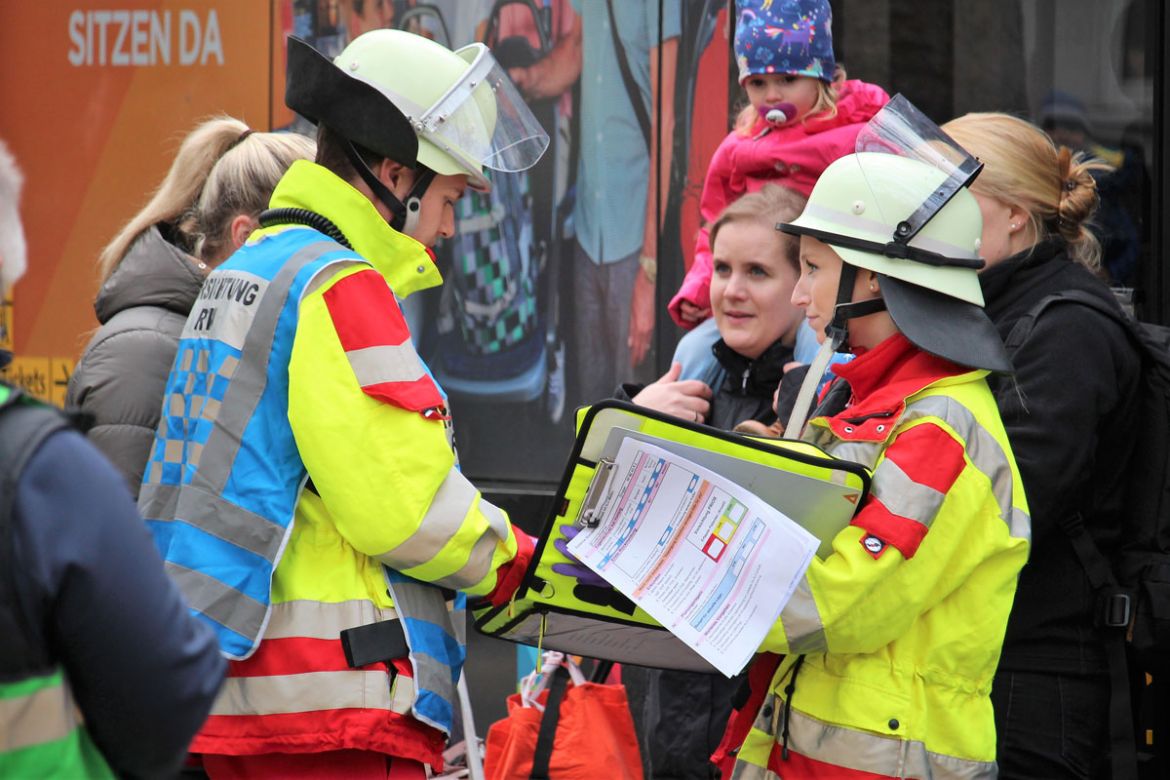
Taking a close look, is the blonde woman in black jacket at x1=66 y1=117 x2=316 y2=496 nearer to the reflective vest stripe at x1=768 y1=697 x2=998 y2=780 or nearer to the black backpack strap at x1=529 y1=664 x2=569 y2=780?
the black backpack strap at x1=529 y1=664 x2=569 y2=780

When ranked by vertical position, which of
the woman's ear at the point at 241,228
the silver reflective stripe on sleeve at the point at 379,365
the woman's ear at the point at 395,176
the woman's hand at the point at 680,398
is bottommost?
the woman's hand at the point at 680,398

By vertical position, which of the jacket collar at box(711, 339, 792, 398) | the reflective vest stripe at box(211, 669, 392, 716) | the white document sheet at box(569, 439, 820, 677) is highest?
the jacket collar at box(711, 339, 792, 398)

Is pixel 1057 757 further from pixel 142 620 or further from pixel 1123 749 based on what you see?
pixel 142 620

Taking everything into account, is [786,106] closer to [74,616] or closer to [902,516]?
[902,516]

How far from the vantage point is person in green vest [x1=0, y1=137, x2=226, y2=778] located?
4.97 ft

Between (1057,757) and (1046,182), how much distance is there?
51.7 inches

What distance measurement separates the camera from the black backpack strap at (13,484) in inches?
59.1

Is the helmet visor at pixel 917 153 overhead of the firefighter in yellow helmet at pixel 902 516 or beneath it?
overhead

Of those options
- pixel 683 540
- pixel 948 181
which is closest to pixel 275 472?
pixel 683 540

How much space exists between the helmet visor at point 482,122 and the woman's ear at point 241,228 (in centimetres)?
75

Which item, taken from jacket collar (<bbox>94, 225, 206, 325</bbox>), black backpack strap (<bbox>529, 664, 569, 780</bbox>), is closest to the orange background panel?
jacket collar (<bbox>94, 225, 206, 325</bbox>)

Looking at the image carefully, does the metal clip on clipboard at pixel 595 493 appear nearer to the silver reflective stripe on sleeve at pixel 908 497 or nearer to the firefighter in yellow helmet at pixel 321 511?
the firefighter in yellow helmet at pixel 321 511

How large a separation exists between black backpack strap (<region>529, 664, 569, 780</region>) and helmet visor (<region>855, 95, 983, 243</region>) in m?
→ 1.57

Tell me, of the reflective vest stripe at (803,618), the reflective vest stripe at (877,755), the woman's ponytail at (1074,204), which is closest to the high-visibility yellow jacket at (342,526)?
the reflective vest stripe at (803,618)
